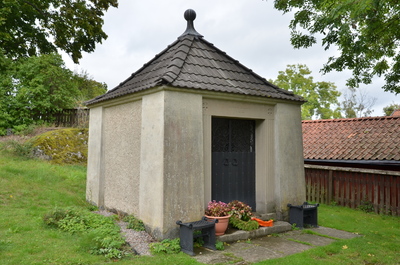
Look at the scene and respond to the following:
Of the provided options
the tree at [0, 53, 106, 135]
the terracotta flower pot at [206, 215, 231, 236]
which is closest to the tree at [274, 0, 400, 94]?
the terracotta flower pot at [206, 215, 231, 236]

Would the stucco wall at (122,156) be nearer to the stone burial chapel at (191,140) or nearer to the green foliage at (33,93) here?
the stone burial chapel at (191,140)

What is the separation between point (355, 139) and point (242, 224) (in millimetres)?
8780

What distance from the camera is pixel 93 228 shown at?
6.26 metres

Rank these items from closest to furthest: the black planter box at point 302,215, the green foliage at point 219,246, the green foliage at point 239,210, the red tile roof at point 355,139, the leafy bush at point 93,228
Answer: the leafy bush at point 93,228 < the green foliage at point 219,246 < the green foliage at point 239,210 < the black planter box at point 302,215 < the red tile roof at point 355,139

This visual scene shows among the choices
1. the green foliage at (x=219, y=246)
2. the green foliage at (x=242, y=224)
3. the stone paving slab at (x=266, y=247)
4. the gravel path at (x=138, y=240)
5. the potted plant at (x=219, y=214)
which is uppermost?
the potted plant at (x=219, y=214)

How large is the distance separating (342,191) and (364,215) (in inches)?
63.8

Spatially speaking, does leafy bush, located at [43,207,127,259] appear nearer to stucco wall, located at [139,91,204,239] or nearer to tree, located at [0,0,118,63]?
stucco wall, located at [139,91,204,239]

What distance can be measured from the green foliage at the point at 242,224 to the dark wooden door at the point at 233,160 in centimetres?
64

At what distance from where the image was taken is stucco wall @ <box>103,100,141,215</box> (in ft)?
22.8

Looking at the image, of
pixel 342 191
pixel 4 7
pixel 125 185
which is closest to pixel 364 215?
pixel 342 191

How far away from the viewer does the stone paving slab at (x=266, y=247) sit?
525 centimetres

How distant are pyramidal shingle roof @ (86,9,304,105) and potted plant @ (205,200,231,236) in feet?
8.03

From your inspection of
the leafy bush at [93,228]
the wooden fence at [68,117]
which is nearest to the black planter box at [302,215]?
the leafy bush at [93,228]

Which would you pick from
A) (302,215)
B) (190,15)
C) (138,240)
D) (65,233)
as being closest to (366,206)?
(302,215)
